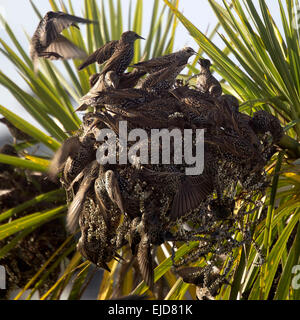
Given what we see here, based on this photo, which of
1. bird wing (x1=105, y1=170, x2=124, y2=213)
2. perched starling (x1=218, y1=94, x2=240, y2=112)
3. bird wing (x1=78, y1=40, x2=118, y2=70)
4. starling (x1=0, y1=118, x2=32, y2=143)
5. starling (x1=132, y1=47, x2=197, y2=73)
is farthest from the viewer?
starling (x1=0, y1=118, x2=32, y2=143)

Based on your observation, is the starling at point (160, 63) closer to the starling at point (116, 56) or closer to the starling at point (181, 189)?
the starling at point (116, 56)

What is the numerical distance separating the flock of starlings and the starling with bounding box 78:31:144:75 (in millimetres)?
22

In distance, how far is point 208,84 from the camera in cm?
108

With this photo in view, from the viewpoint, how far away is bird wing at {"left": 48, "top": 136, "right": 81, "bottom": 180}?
0.96 meters

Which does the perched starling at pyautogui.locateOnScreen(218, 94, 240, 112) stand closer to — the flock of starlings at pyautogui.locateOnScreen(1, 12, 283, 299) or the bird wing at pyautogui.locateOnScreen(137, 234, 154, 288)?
the flock of starlings at pyautogui.locateOnScreen(1, 12, 283, 299)

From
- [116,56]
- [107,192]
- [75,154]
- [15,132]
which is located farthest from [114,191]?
[15,132]

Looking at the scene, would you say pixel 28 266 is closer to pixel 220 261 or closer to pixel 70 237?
pixel 70 237

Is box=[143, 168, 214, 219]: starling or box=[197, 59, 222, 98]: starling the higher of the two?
box=[197, 59, 222, 98]: starling

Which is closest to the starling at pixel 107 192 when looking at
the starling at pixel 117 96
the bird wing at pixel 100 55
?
the starling at pixel 117 96

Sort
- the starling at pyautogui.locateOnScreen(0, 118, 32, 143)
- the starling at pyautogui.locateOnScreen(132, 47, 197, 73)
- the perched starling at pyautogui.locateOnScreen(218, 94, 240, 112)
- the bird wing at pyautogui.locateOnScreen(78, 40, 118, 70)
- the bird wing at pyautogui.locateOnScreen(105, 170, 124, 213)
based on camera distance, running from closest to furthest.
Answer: the bird wing at pyautogui.locateOnScreen(105, 170, 124, 213)
the perched starling at pyautogui.locateOnScreen(218, 94, 240, 112)
the starling at pyautogui.locateOnScreen(132, 47, 197, 73)
the bird wing at pyautogui.locateOnScreen(78, 40, 118, 70)
the starling at pyautogui.locateOnScreen(0, 118, 32, 143)

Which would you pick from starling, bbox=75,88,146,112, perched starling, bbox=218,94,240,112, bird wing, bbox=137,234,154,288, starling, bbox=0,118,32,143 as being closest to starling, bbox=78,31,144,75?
starling, bbox=75,88,146,112

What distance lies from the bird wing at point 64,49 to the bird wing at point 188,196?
1.64 feet

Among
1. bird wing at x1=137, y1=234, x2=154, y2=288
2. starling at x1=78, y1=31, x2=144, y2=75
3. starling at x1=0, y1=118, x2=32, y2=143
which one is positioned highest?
→ starling at x1=78, y1=31, x2=144, y2=75

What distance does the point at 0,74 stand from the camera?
1.72m
